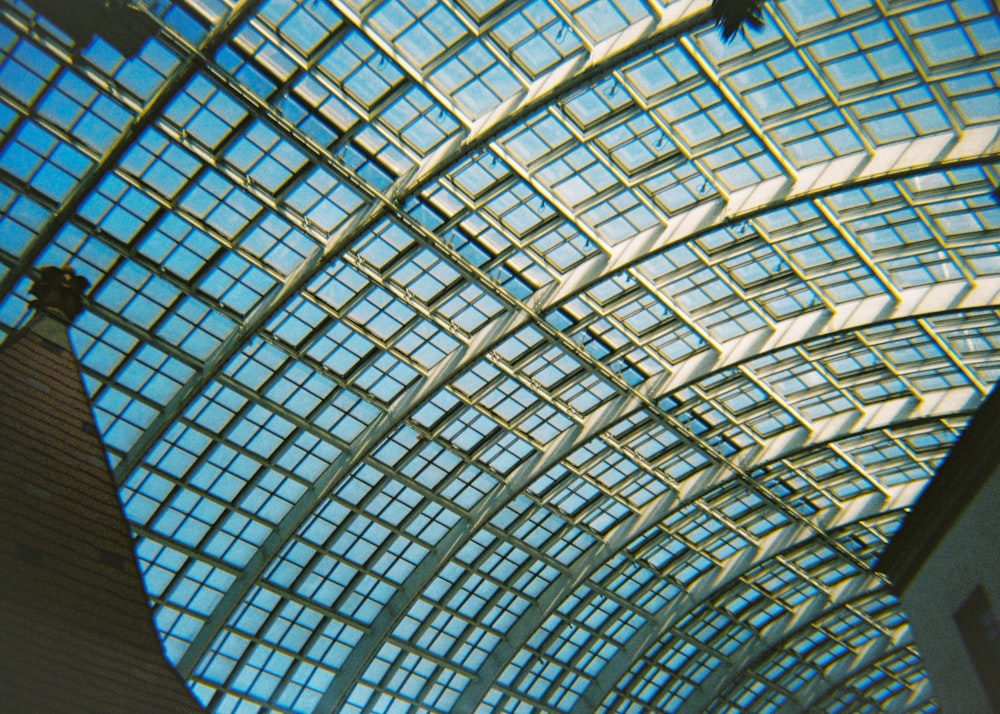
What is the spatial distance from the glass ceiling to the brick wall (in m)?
11.0

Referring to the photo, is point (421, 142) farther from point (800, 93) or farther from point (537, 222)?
point (800, 93)

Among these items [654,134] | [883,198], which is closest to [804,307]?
[883,198]

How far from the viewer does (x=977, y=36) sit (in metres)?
20.7

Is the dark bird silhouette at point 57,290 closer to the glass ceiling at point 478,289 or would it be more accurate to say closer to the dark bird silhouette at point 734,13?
the glass ceiling at point 478,289

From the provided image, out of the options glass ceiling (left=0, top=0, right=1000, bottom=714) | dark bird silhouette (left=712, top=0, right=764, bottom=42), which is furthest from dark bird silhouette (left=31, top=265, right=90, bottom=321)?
dark bird silhouette (left=712, top=0, right=764, bottom=42)

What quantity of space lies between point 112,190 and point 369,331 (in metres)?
8.98

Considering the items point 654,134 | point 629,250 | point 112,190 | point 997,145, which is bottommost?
point 112,190

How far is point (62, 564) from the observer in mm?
11523

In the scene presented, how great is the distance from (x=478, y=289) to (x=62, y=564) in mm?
18590

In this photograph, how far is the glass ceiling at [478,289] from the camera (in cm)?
2220

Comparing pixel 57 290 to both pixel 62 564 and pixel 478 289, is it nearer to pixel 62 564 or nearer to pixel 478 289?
pixel 62 564

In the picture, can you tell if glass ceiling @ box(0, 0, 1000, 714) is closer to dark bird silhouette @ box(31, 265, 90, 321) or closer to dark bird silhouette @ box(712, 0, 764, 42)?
dark bird silhouette @ box(31, 265, 90, 321)

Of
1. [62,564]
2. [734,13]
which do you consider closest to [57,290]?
[62,564]

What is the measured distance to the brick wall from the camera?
10281 mm
